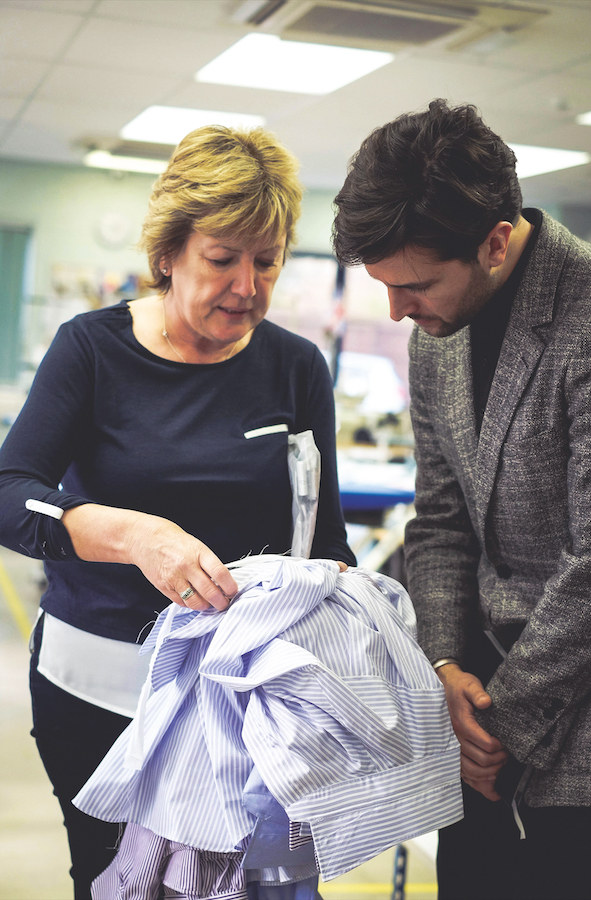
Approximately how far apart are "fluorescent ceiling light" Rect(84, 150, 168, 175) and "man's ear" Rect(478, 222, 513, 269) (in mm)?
7625

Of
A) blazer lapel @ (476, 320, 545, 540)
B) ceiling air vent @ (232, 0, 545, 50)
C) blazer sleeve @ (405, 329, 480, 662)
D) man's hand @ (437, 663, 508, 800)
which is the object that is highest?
ceiling air vent @ (232, 0, 545, 50)

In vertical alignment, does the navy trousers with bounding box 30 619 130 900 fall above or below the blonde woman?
below

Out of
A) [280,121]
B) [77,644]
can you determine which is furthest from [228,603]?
[280,121]

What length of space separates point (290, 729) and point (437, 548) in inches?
23.5

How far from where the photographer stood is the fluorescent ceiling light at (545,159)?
7219mm

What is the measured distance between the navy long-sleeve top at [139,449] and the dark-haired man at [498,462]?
0.99ft

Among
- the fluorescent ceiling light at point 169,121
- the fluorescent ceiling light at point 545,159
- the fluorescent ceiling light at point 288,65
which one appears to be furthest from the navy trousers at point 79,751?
the fluorescent ceiling light at point 545,159

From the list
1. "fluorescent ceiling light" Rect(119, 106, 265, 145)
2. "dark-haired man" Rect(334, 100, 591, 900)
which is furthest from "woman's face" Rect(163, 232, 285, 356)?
"fluorescent ceiling light" Rect(119, 106, 265, 145)

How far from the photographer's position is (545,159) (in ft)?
24.8

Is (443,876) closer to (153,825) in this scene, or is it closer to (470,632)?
(470,632)

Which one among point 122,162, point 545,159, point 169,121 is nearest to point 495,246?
point 169,121

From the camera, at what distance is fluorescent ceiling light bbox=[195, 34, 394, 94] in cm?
501

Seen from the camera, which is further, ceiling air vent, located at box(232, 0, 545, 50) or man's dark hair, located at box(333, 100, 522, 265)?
ceiling air vent, located at box(232, 0, 545, 50)

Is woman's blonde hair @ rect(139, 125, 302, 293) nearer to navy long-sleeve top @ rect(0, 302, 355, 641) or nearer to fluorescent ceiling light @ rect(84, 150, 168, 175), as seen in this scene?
navy long-sleeve top @ rect(0, 302, 355, 641)
